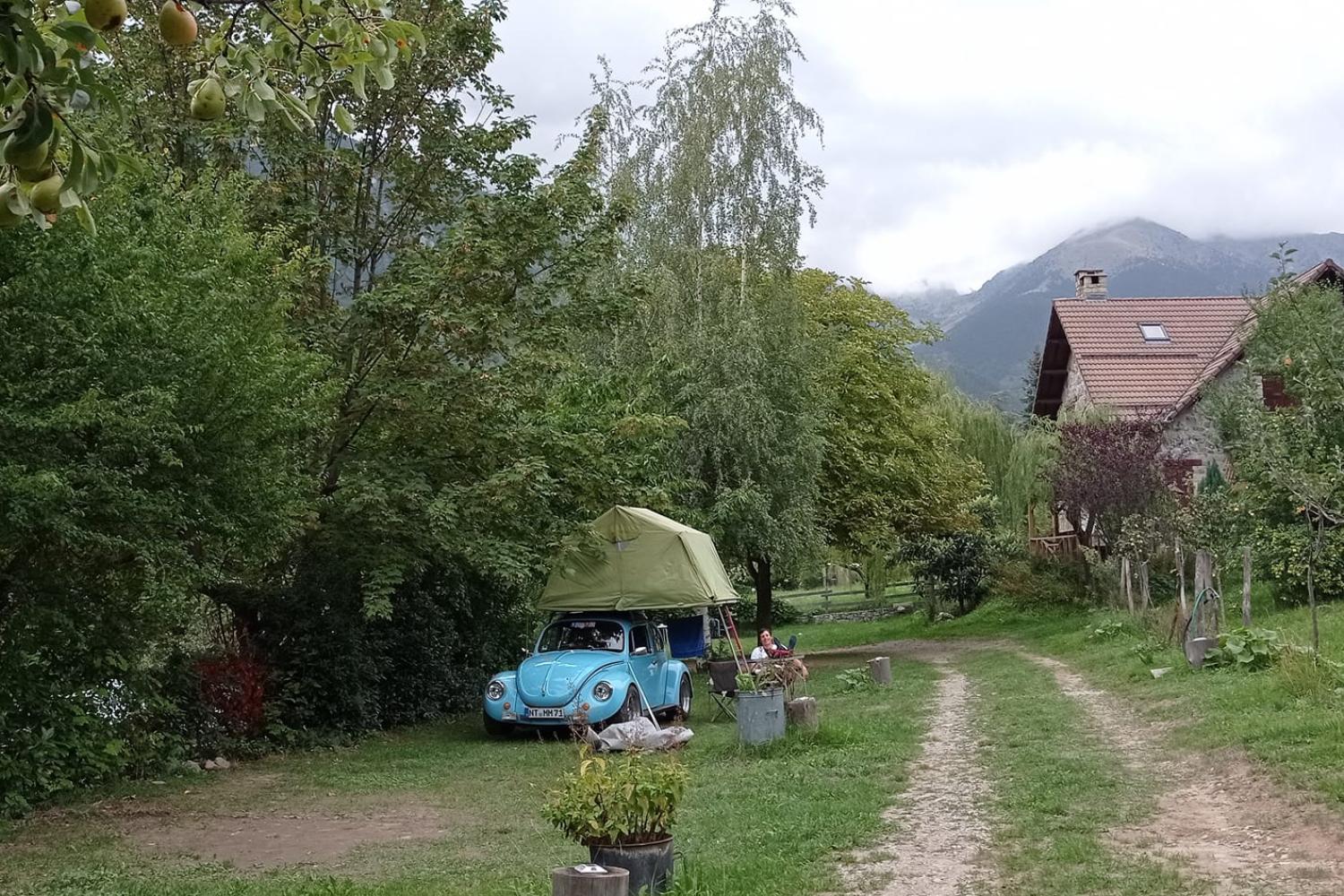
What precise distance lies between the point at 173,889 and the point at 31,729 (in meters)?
4.37

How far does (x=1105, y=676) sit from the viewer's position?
16.5m

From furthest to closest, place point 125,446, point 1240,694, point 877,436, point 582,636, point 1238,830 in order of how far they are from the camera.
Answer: point 877,436 → point 582,636 → point 1240,694 → point 125,446 → point 1238,830

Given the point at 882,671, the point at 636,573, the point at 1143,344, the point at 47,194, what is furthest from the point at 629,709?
the point at 1143,344

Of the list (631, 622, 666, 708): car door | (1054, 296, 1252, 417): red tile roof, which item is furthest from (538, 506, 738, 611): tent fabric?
(1054, 296, 1252, 417): red tile roof

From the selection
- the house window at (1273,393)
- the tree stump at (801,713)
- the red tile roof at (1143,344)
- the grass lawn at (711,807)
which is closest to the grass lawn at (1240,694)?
the grass lawn at (711,807)

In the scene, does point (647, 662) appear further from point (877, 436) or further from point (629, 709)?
point (877, 436)

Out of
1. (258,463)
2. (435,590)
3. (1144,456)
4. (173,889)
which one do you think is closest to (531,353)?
(258,463)

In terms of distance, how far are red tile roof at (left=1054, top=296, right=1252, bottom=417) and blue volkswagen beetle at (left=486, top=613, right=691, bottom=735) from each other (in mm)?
19484

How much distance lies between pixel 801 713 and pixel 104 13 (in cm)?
1062

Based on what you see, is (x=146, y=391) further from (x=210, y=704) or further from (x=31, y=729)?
(x=210, y=704)

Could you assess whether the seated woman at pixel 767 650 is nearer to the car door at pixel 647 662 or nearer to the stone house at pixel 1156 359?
the car door at pixel 647 662

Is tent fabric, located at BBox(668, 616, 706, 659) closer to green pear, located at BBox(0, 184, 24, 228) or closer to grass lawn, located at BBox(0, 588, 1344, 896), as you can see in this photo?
grass lawn, located at BBox(0, 588, 1344, 896)

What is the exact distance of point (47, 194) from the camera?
2.76 meters

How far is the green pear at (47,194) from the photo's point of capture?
2.75 meters
